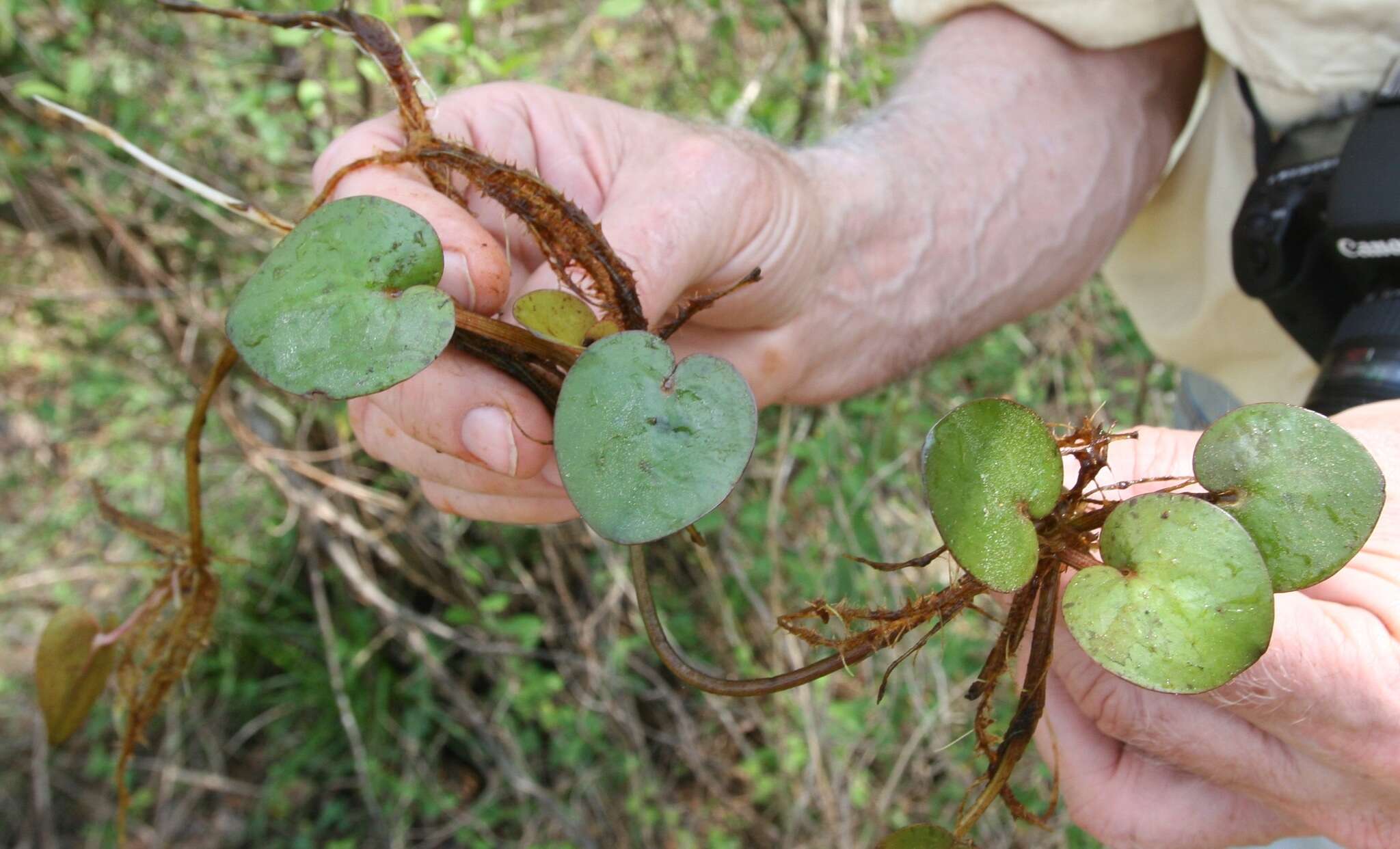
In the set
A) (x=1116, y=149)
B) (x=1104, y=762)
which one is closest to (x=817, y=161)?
(x=1116, y=149)

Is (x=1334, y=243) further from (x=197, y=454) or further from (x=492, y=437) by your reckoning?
(x=197, y=454)

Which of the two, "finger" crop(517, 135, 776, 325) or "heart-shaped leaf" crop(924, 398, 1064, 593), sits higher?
"heart-shaped leaf" crop(924, 398, 1064, 593)

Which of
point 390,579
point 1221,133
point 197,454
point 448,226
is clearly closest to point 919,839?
point 448,226

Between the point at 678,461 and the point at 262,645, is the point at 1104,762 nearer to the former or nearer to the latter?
the point at 678,461

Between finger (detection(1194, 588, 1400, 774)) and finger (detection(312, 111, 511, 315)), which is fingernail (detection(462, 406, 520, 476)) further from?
finger (detection(1194, 588, 1400, 774))

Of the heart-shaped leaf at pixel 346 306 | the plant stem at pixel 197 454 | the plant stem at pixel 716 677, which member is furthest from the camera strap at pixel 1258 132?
the plant stem at pixel 197 454

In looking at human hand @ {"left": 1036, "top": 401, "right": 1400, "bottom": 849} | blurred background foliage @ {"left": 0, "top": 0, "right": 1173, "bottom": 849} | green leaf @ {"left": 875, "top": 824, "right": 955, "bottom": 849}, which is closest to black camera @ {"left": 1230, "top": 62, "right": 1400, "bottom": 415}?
human hand @ {"left": 1036, "top": 401, "right": 1400, "bottom": 849}

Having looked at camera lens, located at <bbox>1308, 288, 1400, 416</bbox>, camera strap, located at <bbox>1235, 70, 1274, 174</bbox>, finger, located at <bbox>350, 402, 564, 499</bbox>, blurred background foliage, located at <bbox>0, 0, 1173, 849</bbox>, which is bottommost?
blurred background foliage, located at <bbox>0, 0, 1173, 849</bbox>
